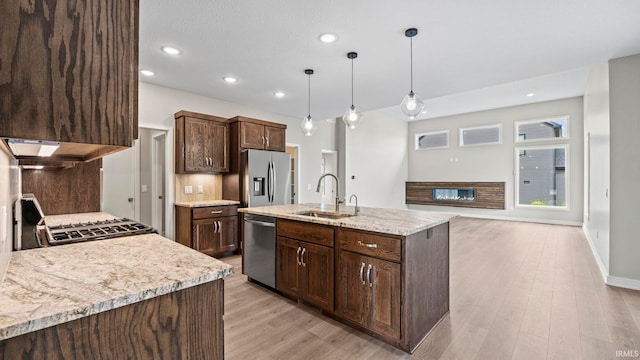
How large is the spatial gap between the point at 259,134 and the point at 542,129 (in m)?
7.23

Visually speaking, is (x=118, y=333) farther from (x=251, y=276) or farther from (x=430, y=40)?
(x=430, y=40)

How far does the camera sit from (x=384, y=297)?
204 centimetres

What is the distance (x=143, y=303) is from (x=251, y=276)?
238cm

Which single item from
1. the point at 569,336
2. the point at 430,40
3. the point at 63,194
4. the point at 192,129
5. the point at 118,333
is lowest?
the point at 569,336

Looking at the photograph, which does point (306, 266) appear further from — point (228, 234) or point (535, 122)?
point (535, 122)

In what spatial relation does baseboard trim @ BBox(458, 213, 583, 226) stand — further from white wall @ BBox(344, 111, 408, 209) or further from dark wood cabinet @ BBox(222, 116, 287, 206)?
dark wood cabinet @ BBox(222, 116, 287, 206)

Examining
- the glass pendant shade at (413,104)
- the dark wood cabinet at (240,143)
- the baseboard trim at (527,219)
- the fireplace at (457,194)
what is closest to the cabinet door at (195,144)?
the dark wood cabinet at (240,143)

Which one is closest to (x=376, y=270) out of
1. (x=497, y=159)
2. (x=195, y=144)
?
(x=195, y=144)

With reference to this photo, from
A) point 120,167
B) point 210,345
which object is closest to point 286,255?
point 210,345

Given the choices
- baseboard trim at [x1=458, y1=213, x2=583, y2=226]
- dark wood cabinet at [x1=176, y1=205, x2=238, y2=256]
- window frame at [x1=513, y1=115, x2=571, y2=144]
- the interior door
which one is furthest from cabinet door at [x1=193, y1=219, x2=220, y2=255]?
window frame at [x1=513, y1=115, x2=571, y2=144]

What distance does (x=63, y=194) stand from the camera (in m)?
2.51

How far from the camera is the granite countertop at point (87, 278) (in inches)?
30.5

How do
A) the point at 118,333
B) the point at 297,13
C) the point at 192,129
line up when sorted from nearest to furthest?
the point at 118,333 → the point at 297,13 → the point at 192,129

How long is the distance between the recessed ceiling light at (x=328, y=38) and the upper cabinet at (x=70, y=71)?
2072mm
